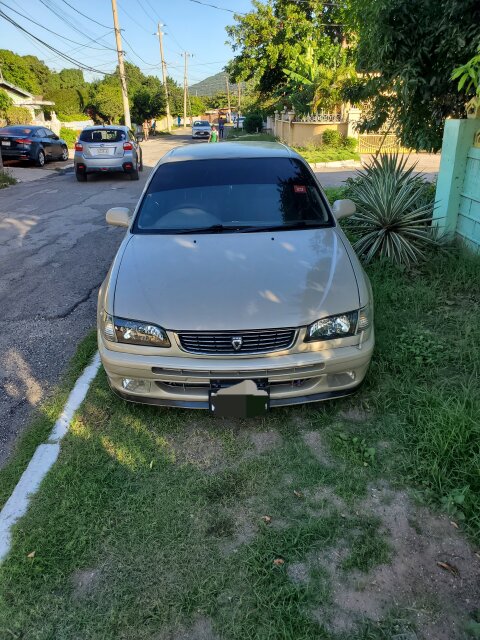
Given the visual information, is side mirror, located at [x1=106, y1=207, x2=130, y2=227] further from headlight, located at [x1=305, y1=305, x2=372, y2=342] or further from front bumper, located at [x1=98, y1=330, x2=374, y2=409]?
headlight, located at [x1=305, y1=305, x2=372, y2=342]

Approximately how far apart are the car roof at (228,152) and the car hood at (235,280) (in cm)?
114

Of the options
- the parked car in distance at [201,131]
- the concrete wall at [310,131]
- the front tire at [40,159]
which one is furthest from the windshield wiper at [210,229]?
the parked car in distance at [201,131]

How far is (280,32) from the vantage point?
92.6ft

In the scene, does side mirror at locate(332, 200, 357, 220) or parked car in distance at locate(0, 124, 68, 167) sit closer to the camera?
side mirror at locate(332, 200, 357, 220)

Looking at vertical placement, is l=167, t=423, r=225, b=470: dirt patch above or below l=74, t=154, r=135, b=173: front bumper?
below

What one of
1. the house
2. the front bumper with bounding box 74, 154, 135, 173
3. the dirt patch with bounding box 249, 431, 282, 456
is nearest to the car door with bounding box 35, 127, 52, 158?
the front bumper with bounding box 74, 154, 135, 173

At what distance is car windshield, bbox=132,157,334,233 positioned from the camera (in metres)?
3.80

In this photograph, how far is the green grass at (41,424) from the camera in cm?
279

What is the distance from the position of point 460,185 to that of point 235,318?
4.30 m

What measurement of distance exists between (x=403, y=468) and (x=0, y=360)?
11.0 ft

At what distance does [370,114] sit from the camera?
24.0ft

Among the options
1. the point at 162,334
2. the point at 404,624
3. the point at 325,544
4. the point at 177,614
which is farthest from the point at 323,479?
the point at 162,334

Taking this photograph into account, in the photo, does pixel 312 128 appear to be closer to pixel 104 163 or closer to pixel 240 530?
pixel 104 163

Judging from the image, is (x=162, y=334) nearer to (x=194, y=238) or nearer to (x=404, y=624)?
(x=194, y=238)
